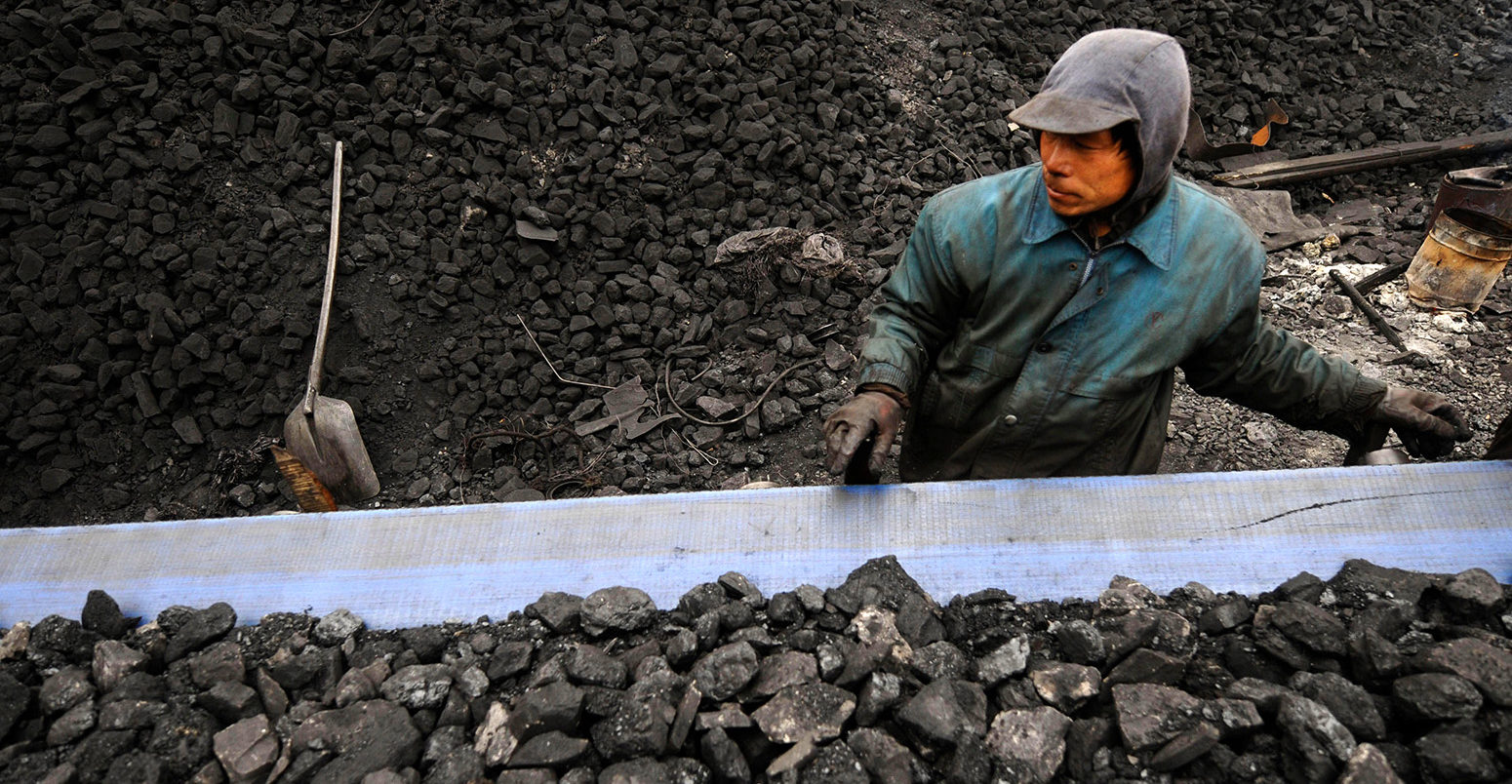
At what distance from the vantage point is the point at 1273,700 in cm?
150

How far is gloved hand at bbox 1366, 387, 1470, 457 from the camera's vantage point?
210 centimetres

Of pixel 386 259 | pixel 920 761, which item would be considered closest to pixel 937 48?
pixel 386 259

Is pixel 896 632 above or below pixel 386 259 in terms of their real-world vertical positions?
above

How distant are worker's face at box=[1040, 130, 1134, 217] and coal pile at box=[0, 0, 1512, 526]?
105 inches

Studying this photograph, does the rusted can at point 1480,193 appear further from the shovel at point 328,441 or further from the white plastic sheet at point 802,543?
the shovel at point 328,441

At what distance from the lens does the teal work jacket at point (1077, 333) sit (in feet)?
6.68

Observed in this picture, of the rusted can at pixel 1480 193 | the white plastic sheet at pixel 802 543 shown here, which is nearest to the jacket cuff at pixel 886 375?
the white plastic sheet at pixel 802 543

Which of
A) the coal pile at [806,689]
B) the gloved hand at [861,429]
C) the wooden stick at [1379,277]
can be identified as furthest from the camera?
the wooden stick at [1379,277]

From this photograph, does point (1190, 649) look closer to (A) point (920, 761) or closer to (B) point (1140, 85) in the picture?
(A) point (920, 761)

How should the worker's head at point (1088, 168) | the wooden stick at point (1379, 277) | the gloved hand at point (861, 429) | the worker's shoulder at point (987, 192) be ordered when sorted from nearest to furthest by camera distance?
the worker's head at point (1088, 168) < the gloved hand at point (861, 429) < the worker's shoulder at point (987, 192) < the wooden stick at point (1379, 277)

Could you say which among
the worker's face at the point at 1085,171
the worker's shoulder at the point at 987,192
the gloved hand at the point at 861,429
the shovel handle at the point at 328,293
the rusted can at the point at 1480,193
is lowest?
the shovel handle at the point at 328,293

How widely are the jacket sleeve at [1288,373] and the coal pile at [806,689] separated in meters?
0.50

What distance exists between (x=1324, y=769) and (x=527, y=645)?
1.36m

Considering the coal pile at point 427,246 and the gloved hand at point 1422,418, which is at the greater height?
the gloved hand at point 1422,418
